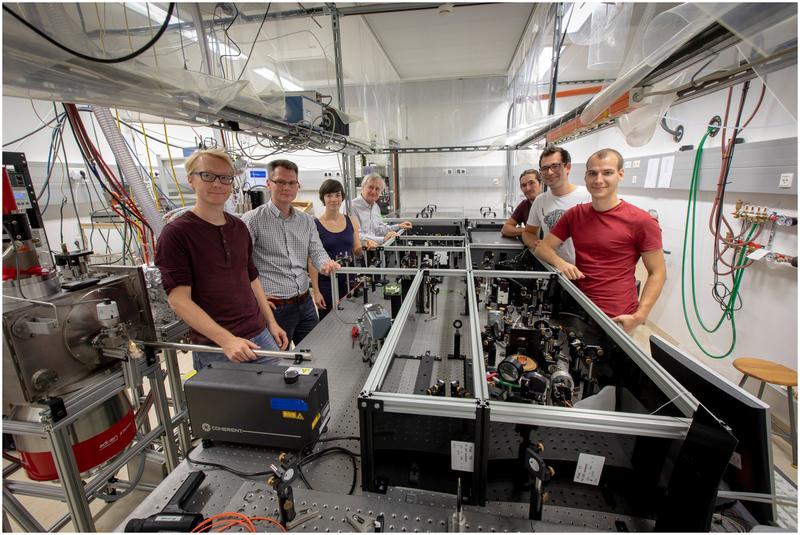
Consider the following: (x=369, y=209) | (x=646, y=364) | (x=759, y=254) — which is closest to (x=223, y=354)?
(x=646, y=364)

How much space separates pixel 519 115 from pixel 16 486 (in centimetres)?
405

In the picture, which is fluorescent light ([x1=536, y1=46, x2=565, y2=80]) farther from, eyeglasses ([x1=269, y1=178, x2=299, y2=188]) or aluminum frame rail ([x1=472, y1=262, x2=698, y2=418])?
eyeglasses ([x1=269, y1=178, x2=299, y2=188])

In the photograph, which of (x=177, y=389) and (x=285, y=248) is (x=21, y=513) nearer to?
(x=177, y=389)

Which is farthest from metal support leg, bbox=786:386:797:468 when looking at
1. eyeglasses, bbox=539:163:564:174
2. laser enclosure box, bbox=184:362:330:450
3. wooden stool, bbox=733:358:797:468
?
laser enclosure box, bbox=184:362:330:450

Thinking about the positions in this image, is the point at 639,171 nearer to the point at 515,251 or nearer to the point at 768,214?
the point at 768,214

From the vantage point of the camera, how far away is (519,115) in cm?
318

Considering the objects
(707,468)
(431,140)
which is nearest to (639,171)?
(431,140)

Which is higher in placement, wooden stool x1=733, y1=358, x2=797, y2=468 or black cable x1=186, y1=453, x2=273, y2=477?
black cable x1=186, y1=453, x2=273, y2=477

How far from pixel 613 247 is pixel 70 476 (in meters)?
2.38

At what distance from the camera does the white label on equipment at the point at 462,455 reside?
737mm

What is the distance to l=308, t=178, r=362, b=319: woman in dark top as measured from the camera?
7.29 ft

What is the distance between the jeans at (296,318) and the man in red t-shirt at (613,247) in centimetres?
148

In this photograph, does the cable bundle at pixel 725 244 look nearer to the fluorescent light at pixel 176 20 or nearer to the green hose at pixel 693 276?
the green hose at pixel 693 276

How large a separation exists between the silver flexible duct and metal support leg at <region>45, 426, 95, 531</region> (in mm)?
1022
